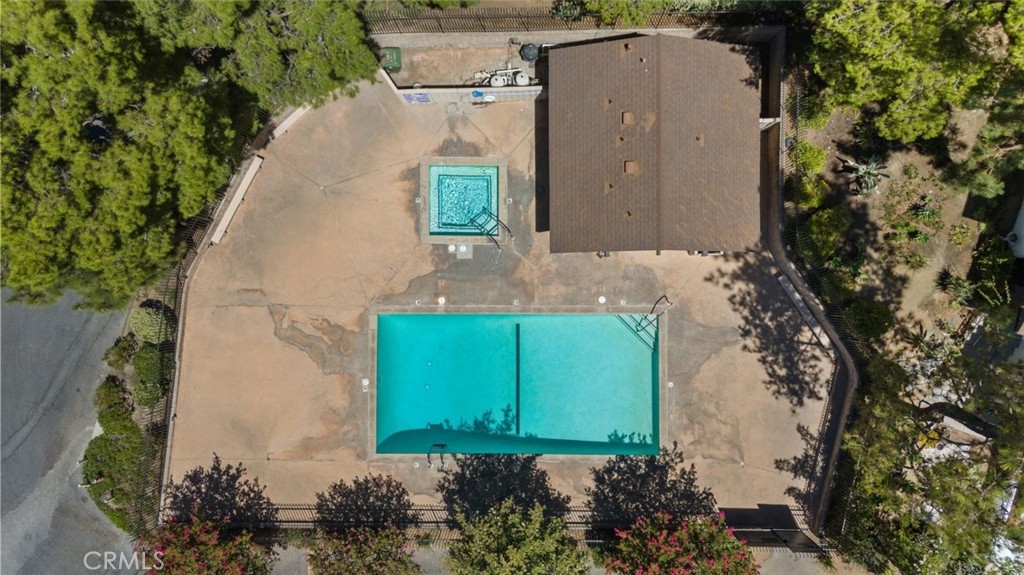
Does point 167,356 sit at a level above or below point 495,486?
above

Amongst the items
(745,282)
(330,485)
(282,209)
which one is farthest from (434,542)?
(745,282)

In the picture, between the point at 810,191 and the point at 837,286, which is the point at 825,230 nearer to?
the point at 810,191

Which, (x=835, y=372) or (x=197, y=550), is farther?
→ (x=835, y=372)

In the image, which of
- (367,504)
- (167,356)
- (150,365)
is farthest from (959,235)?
(150,365)

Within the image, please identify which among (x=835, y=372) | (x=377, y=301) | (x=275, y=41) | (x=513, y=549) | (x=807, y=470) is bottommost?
(x=513, y=549)

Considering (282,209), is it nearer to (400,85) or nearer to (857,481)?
(400,85)
